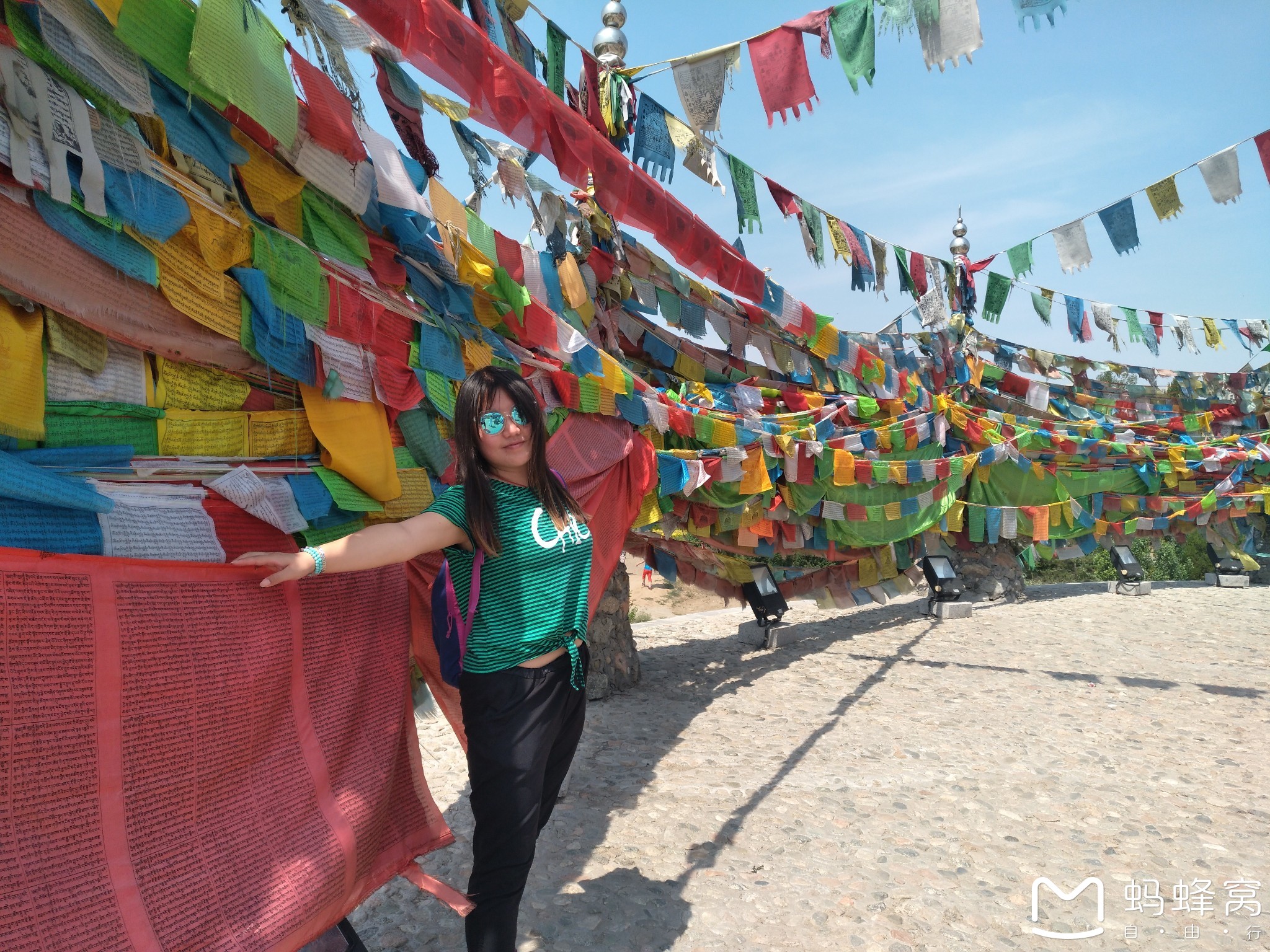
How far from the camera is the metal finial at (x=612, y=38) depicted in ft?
17.6

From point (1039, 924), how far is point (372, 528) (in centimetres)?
269

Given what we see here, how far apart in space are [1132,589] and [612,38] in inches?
445

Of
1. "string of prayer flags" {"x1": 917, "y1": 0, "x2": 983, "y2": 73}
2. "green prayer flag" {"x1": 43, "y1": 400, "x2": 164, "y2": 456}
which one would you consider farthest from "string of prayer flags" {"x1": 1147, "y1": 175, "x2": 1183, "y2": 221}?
"green prayer flag" {"x1": 43, "y1": 400, "x2": 164, "y2": 456}

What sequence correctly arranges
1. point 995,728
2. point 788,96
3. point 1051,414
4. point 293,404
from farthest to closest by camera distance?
point 1051,414 < point 995,728 < point 788,96 < point 293,404

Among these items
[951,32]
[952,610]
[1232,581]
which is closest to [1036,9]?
[951,32]

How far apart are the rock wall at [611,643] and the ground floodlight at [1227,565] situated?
12.2 meters

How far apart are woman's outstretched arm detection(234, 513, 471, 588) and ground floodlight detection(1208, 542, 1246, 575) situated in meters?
15.6

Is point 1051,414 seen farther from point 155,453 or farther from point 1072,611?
point 155,453

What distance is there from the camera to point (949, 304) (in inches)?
401

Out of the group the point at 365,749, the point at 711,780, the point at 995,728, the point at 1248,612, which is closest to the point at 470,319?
the point at 365,749

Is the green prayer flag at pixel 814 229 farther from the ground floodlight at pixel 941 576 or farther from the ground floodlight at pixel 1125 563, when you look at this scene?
the ground floodlight at pixel 1125 563

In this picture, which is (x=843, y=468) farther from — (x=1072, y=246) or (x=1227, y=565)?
(x=1227, y=565)

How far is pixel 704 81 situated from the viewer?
16.3 ft

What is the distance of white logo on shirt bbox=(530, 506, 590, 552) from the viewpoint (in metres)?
2.21
